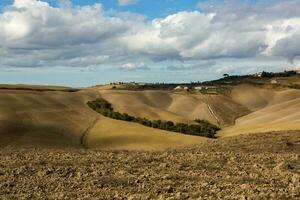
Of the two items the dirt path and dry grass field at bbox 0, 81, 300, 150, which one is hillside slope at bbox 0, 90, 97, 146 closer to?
dry grass field at bbox 0, 81, 300, 150

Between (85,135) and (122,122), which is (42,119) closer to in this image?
(85,135)

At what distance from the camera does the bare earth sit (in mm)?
15048

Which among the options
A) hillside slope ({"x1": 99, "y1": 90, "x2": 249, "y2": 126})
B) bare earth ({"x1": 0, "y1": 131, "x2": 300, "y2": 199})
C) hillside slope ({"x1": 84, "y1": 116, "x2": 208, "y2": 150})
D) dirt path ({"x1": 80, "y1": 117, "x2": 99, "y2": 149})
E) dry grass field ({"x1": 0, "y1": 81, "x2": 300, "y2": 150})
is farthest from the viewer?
hillside slope ({"x1": 99, "y1": 90, "x2": 249, "y2": 126})

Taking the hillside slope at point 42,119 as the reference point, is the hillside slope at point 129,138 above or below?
below

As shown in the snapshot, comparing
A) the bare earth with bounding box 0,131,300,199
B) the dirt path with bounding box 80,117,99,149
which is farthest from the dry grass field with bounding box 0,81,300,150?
the bare earth with bounding box 0,131,300,199

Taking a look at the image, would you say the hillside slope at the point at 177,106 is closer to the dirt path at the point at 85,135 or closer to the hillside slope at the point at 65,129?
the hillside slope at the point at 65,129

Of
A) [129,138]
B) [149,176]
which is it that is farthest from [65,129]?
[149,176]

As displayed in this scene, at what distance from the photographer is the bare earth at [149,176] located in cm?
1505

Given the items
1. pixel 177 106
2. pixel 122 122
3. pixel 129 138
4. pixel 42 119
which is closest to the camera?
pixel 129 138

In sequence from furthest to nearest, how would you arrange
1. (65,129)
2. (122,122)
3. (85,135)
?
(122,122)
(65,129)
(85,135)

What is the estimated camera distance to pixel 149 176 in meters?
17.9

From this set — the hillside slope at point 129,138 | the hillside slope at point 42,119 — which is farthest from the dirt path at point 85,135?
the hillside slope at point 42,119

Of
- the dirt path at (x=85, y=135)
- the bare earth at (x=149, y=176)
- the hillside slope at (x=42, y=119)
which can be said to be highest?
the bare earth at (x=149, y=176)

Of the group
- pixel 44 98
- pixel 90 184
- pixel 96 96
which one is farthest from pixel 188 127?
pixel 90 184
